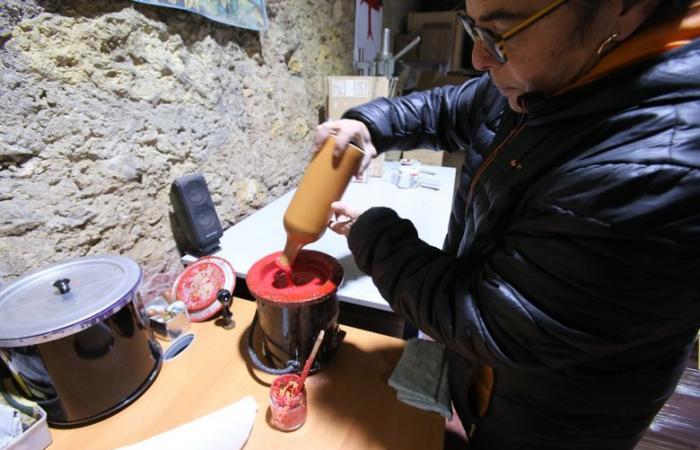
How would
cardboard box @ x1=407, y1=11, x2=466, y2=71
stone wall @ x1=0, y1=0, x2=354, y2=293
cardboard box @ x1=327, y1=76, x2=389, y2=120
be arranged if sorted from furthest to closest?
cardboard box @ x1=407, y1=11, x2=466, y2=71, cardboard box @ x1=327, y1=76, x2=389, y2=120, stone wall @ x1=0, y1=0, x2=354, y2=293

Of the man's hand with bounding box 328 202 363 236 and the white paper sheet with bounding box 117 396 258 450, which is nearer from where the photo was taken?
Result: the white paper sheet with bounding box 117 396 258 450

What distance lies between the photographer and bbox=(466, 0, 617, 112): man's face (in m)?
0.43

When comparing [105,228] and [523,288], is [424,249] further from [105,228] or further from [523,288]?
[105,228]

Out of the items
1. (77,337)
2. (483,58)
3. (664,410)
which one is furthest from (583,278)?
(664,410)

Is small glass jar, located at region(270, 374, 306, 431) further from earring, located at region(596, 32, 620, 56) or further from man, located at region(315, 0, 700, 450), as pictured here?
earring, located at region(596, 32, 620, 56)

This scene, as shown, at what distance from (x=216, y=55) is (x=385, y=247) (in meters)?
0.97

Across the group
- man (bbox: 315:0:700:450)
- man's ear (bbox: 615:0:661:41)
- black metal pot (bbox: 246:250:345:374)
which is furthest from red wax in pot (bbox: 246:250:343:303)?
man's ear (bbox: 615:0:661:41)

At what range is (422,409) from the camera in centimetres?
70

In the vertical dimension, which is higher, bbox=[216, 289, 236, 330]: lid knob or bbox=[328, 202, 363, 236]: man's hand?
bbox=[328, 202, 363, 236]: man's hand

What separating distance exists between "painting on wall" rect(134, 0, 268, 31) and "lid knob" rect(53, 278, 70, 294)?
0.71 meters

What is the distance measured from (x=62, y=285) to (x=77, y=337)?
0.11m

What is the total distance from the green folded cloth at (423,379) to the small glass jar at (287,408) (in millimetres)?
202

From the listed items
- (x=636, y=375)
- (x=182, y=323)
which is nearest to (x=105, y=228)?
(x=182, y=323)

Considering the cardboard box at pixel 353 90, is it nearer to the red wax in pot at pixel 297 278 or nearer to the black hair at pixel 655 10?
the red wax in pot at pixel 297 278
